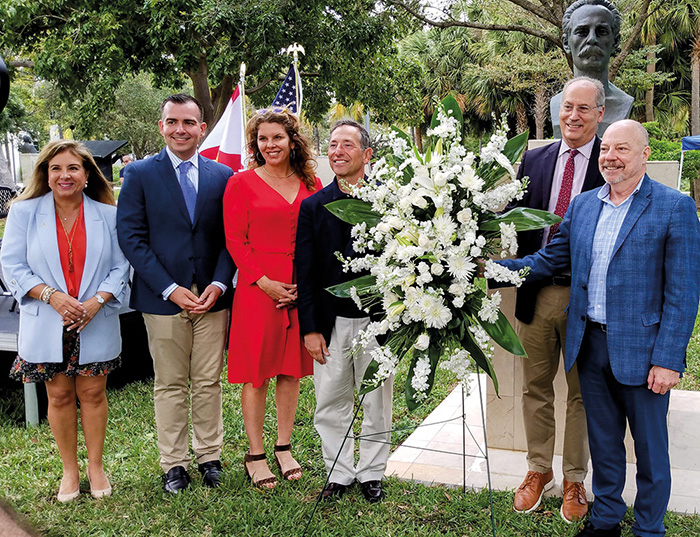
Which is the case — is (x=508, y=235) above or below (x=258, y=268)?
above

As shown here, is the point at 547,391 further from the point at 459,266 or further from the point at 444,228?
the point at 444,228

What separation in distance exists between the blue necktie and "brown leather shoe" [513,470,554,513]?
2.46 metres

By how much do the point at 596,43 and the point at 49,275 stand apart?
11.8ft

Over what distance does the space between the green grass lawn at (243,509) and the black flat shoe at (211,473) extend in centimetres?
5

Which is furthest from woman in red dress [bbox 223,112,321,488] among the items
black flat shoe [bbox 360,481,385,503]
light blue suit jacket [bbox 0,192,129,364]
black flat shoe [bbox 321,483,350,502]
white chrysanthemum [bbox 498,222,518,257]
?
white chrysanthemum [bbox 498,222,518,257]

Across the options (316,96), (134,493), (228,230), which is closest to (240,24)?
(316,96)

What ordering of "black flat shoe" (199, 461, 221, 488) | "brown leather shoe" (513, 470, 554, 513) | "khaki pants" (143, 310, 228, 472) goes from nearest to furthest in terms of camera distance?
"brown leather shoe" (513, 470, 554, 513)
"khaki pants" (143, 310, 228, 472)
"black flat shoe" (199, 461, 221, 488)

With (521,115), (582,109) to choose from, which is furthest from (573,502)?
(521,115)

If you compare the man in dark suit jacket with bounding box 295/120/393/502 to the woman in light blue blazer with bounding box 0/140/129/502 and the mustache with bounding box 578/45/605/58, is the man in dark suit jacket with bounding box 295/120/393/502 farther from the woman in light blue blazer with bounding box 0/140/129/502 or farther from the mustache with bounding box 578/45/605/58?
the mustache with bounding box 578/45/605/58

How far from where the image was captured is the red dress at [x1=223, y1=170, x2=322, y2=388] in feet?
12.4

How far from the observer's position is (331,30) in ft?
42.7

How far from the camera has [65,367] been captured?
12.1ft

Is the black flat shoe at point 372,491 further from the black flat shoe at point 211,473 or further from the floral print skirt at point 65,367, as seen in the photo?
the floral print skirt at point 65,367

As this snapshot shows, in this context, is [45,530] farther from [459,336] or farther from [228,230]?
[459,336]
